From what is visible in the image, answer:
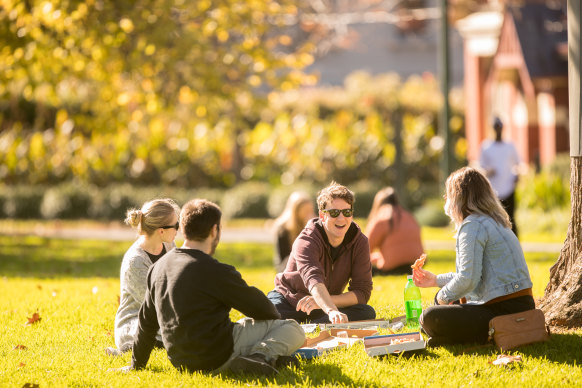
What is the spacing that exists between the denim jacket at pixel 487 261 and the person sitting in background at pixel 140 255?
6.57ft

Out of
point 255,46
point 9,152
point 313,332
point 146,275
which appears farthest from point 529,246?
point 9,152

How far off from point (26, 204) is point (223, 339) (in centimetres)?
1903

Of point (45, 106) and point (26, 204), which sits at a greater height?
point (45, 106)

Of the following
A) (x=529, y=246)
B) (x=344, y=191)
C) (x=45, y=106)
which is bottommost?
(x=529, y=246)

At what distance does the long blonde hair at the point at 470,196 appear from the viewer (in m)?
6.18

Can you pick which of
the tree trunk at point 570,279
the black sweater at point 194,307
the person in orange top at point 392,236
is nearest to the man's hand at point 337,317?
the black sweater at point 194,307

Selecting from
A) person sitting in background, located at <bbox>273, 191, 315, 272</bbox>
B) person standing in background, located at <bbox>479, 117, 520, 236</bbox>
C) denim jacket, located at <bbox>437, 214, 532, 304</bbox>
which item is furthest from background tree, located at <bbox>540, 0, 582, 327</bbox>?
person standing in background, located at <bbox>479, 117, 520, 236</bbox>

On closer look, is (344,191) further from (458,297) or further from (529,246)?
(529,246)

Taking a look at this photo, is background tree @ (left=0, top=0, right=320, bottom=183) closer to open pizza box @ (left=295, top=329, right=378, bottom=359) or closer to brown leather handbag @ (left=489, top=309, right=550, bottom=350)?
open pizza box @ (left=295, top=329, right=378, bottom=359)

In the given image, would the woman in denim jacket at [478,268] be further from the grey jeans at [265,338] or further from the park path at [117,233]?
the park path at [117,233]

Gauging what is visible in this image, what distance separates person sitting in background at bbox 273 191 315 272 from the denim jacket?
3.78 m

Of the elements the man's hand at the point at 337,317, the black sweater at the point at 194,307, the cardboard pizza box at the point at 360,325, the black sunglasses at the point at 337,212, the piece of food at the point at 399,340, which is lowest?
the cardboard pizza box at the point at 360,325

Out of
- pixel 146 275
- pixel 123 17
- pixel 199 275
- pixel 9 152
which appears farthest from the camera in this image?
pixel 9 152

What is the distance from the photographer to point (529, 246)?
49.4 feet
